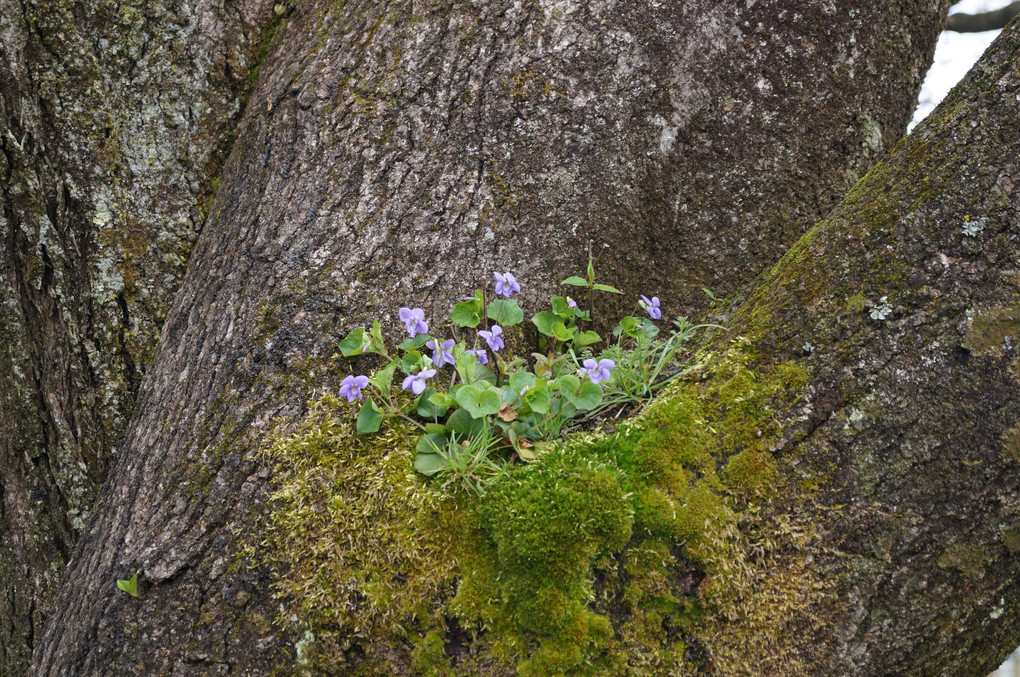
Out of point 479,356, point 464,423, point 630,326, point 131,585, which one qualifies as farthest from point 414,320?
point 131,585

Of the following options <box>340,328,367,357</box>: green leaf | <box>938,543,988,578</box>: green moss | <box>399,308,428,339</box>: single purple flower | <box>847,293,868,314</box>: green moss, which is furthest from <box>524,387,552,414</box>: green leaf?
<box>938,543,988,578</box>: green moss

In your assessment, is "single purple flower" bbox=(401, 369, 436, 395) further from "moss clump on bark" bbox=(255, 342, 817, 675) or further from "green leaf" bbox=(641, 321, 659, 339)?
"green leaf" bbox=(641, 321, 659, 339)

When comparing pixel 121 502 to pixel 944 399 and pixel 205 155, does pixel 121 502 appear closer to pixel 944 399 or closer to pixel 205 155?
pixel 205 155

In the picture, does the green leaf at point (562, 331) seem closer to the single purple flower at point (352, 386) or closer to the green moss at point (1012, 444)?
the single purple flower at point (352, 386)

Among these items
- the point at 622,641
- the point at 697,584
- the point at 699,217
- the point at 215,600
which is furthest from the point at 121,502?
the point at 699,217

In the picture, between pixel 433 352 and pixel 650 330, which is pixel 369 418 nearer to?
pixel 433 352
